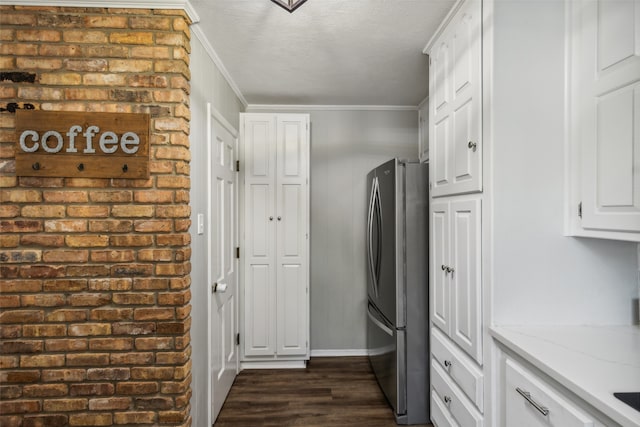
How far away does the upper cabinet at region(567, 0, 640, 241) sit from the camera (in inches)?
44.7

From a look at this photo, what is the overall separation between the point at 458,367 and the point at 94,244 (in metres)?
1.87

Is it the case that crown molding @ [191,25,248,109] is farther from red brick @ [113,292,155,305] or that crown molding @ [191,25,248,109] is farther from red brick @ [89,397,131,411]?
red brick @ [89,397,131,411]

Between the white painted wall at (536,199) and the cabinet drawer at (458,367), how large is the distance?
29 cm

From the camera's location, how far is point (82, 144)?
162 cm

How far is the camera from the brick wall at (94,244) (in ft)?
5.27

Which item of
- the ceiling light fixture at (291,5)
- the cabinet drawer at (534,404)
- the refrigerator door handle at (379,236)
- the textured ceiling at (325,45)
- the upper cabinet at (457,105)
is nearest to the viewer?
the cabinet drawer at (534,404)

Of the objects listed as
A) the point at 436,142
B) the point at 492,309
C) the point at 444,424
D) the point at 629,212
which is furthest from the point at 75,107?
the point at 444,424

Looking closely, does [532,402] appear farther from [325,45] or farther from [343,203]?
[343,203]

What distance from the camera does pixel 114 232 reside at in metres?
1.64

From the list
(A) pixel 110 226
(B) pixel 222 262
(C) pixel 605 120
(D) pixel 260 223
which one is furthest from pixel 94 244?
(C) pixel 605 120

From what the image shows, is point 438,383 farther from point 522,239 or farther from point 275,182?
point 275,182

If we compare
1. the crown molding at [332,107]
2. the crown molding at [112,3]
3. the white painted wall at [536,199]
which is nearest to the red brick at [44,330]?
the crown molding at [112,3]

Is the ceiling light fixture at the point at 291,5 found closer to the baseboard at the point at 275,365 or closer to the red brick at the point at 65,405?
the red brick at the point at 65,405

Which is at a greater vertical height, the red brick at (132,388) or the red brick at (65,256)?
the red brick at (65,256)
